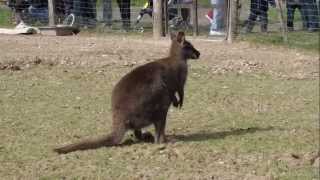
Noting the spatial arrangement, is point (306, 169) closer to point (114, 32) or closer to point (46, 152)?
point (46, 152)

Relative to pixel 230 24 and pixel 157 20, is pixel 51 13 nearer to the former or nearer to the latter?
pixel 157 20

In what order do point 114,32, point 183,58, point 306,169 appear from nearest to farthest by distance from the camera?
point 306,169, point 183,58, point 114,32

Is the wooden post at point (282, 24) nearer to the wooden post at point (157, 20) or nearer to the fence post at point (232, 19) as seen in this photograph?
the fence post at point (232, 19)

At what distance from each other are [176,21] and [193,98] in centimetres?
749

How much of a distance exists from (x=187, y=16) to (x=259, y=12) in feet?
6.91

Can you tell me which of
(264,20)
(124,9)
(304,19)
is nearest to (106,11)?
(124,9)

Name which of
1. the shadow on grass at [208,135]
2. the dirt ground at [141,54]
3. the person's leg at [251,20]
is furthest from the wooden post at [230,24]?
the shadow on grass at [208,135]

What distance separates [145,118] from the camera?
21.1ft

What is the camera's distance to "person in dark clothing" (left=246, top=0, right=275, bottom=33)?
14734 millimetres

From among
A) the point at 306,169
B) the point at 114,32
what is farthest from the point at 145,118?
the point at 114,32

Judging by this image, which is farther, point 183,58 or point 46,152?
point 183,58

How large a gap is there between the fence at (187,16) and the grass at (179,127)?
3561 millimetres

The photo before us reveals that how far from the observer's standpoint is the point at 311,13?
48.5ft

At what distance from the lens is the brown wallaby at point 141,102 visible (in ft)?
20.9
